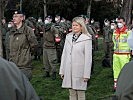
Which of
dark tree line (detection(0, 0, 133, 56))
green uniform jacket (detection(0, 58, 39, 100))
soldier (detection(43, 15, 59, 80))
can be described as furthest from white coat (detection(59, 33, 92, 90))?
dark tree line (detection(0, 0, 133, 56))

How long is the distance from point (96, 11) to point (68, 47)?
4222 cm

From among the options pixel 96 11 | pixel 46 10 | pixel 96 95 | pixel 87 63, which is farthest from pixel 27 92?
pixel 96 11

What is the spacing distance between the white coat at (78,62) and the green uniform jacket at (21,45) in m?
0.81

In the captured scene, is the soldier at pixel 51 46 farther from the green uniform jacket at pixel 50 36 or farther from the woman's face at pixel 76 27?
the woman's face at pixel 76 27

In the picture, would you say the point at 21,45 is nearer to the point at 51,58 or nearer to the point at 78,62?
the point at 78,62

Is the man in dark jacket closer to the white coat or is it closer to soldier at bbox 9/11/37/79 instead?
the white coat

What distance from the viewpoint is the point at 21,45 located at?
A: 7.68m

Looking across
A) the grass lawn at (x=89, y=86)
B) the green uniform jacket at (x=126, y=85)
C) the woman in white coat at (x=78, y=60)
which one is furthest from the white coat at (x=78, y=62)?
the green uniform jacket at (x=126, y=85)

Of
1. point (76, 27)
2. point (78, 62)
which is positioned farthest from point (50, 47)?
point (78, 62)

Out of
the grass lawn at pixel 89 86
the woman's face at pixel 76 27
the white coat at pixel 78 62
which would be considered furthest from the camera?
the grass lawn at pixel 89 86

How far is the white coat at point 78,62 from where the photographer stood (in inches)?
288

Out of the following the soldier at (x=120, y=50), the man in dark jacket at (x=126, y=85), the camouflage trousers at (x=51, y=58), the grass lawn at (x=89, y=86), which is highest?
the man in dark jacket at (x=126, y=85)

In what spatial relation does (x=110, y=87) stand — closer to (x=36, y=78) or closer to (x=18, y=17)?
(x=36, y=78)

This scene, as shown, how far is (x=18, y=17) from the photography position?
7.83 metres
